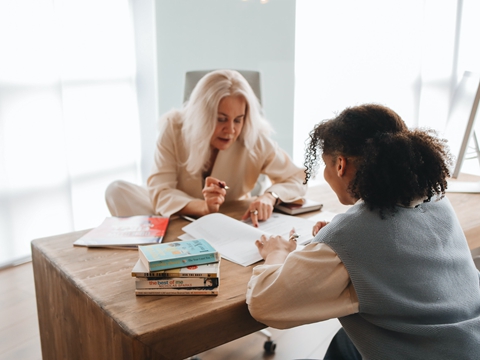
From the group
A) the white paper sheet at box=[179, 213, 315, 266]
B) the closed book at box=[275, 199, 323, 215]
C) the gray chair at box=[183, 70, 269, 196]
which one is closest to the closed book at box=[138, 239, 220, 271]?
the white paper sheet at box=[179, 213, 315, 266]

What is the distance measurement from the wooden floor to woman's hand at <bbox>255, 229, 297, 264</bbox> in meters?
0.81

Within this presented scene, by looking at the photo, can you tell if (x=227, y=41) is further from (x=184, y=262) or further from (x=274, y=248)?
(x=184, y=262)

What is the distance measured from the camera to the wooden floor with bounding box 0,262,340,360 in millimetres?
1941

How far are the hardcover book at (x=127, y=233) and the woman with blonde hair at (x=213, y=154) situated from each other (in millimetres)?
246

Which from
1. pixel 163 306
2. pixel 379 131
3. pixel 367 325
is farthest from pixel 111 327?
pixel 379 131

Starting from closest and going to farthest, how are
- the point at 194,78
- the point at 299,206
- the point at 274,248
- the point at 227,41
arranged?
the point at 274,248 < the point at 299,206 < the point at 194,78 < the point at 227,41

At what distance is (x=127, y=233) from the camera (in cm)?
147

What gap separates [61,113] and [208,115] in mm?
1352

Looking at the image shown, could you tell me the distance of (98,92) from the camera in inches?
127

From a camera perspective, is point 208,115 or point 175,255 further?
point 208,115

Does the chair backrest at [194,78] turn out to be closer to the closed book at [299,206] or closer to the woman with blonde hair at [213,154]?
the woman with blonde hair at [213,154]

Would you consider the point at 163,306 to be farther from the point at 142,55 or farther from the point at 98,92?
the point at 142,55

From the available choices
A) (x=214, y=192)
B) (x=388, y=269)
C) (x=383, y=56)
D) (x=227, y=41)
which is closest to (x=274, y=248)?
(x=388, y=269)

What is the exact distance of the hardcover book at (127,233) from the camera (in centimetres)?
139
